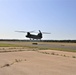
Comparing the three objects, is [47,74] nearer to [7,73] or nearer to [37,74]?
[37,74]

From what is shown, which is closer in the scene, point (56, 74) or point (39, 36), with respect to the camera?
point (56, 74)

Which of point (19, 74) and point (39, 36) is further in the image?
point (39, 36)

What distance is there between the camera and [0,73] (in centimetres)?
1642

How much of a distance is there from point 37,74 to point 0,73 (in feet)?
9.16

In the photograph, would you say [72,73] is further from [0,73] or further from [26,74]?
[0,73]

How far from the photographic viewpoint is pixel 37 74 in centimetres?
1628

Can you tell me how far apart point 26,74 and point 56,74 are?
2.24 metres

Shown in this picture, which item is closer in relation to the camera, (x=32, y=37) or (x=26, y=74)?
(x=26, y=74)

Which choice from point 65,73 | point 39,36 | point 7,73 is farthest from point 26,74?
point 39,36

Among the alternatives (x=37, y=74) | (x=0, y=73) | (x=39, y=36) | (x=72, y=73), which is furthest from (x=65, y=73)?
(x=39, y=36)

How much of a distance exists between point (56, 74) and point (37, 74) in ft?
4.67

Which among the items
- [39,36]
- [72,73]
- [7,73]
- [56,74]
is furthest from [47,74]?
[39,36]

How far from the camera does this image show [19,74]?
16.2 meters

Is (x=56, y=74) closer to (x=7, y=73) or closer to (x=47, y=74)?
(x=47, y=74)
